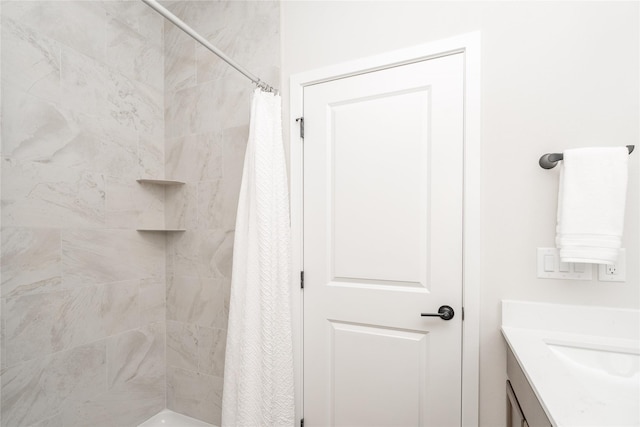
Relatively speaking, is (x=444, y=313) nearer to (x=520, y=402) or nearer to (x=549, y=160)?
(x=520, y=402)

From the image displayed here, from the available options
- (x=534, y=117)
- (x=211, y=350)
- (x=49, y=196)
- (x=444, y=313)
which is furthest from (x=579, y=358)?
(x=49, y=196)

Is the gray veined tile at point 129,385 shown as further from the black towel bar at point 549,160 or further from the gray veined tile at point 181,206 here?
the black towel bar at point 549,160

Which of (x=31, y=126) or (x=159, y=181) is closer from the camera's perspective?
(x=31, y=126)

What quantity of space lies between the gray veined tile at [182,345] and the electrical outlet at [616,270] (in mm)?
1931

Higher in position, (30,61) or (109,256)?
(30,61)

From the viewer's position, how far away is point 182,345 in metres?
1.87

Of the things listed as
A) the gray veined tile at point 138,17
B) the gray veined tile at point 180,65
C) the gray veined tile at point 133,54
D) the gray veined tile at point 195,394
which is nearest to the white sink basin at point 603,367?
the gray veined tile at point 195,394

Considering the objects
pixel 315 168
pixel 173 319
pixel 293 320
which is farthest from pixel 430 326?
pixel 173 319

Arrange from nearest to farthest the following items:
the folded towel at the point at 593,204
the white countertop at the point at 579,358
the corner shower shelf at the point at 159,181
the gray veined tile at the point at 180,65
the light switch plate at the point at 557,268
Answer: the white countertop at the point at 579,358, the folded towel at the point at 593,204, the light switch plate at the point at 557,268, the corner shower shelf at the point at 159,181, the gray veined tile at the point at 180,65

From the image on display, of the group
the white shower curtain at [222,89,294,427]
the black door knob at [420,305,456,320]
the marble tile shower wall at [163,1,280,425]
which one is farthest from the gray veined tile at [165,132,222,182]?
the black door knob at [420,305,456,320]

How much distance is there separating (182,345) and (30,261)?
897mm

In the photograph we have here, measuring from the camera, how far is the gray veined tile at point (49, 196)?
127cm

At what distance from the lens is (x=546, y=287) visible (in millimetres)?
1160

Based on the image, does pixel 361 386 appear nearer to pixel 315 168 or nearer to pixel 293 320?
pixel 293 320
